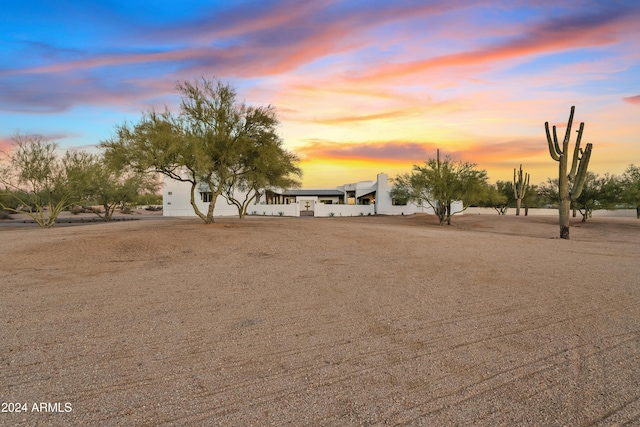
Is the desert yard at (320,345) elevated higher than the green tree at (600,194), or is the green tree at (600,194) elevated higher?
the green tree at (600,194)

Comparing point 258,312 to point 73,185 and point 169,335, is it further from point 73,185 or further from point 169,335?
point 73,185

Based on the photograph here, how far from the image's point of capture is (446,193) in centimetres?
3200

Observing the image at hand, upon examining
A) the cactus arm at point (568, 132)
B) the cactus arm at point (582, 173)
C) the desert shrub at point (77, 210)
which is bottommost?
the desert shrub at point (77, 210)

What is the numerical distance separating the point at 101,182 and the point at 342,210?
86.6ft

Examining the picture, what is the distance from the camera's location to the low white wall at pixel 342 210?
4678 cm

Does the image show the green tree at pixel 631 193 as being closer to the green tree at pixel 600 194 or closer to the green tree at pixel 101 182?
the green tree at pixel 600 194

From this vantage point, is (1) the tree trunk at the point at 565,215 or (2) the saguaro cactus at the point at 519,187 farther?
(2) the saguaro cactus at the point at 519,187

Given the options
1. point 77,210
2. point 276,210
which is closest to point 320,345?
point 276,210

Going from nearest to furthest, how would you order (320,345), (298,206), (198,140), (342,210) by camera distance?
(320,345)
(198,140)
(298,206)
(342,210)

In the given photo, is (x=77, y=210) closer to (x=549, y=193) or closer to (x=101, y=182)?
(x=101, y=182)

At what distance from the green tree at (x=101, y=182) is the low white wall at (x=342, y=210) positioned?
18.6 m

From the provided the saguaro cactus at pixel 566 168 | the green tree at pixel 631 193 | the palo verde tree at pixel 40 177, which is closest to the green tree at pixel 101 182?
the palo verde tree at pixel 40 177

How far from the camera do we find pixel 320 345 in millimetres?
4988

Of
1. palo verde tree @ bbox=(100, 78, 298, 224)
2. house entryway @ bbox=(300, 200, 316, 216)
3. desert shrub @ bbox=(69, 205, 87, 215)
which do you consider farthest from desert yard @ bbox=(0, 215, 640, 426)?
desert shrub @ bbox=(69, 205, 87, 215)
